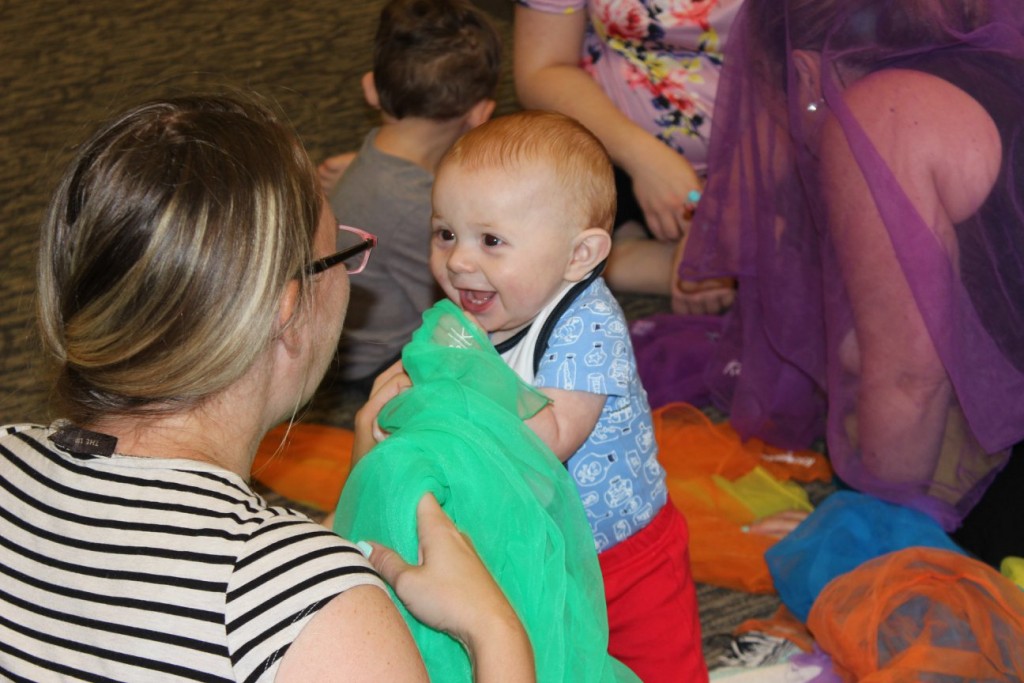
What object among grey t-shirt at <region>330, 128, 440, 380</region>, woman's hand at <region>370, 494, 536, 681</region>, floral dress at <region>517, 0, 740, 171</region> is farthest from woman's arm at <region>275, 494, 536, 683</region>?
floral dress at <region>517, 0, 740, 171</region>

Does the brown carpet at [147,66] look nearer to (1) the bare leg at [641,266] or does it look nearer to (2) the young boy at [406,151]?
(1) the bare leg at [641,266]

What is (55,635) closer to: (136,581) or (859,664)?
(136,581)

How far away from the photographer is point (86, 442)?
92 cm

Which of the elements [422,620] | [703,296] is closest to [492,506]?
[422,620]

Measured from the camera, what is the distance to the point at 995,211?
61.7 inches

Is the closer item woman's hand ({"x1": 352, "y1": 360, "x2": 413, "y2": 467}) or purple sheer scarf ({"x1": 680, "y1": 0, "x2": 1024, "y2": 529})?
woman's hand ({"x1": 352, "y1": 360, "x2": 413, "y2": 467})

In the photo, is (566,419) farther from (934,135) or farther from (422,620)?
(934,135)

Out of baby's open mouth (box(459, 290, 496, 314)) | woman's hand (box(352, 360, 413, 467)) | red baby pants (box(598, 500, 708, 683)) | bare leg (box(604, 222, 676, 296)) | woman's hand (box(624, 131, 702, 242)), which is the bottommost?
bare leg (box(604, 222, 676, 296))

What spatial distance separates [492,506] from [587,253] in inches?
13.0

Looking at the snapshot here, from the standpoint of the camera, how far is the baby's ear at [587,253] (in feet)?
4.13

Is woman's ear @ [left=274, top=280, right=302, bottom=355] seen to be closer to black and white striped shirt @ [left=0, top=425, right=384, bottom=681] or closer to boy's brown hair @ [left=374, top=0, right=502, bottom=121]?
black and white striped shirt @ [left=0, top=425, right=384, bottom=681]

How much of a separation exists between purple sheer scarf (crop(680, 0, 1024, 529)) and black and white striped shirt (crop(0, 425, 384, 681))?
3.41 ft

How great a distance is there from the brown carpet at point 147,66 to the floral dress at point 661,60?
427 mm

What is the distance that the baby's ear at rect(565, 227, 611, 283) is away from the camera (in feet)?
4.13
